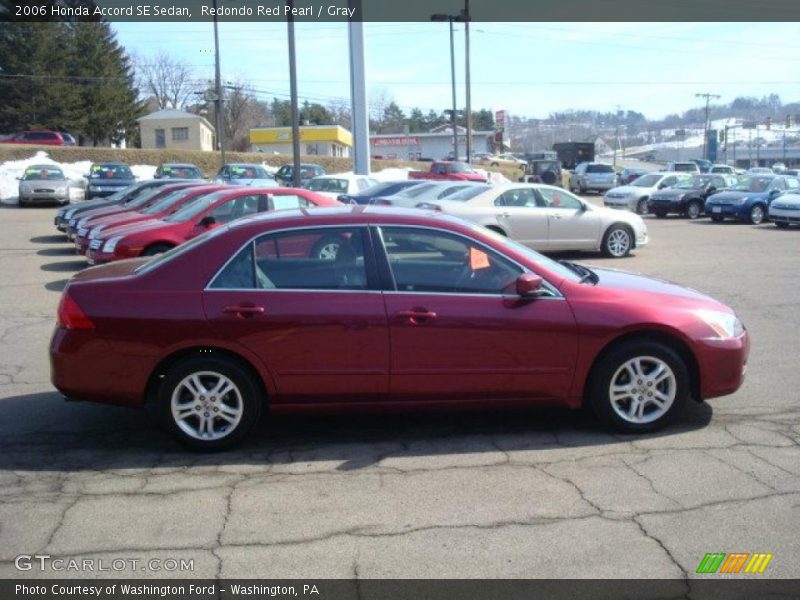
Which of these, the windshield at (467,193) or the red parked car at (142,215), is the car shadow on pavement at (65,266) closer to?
the red parked car at (142,215)

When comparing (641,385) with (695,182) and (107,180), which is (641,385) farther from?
(107,180)

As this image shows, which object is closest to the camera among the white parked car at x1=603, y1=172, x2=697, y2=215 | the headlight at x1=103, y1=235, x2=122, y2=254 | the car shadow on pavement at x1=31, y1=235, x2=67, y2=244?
the headlight at x1=103, y1=235, x2=122, y2=254

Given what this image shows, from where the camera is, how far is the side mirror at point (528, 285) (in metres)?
5.58

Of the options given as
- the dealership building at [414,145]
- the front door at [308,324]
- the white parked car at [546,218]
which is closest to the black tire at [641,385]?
the front door at [308,324]

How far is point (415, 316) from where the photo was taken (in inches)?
218

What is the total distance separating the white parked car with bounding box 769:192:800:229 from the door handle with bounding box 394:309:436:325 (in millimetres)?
21275

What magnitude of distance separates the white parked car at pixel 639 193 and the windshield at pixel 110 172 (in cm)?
1845

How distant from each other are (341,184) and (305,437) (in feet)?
58.2

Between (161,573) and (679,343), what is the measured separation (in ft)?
12.5

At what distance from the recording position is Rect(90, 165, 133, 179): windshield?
3077 cm

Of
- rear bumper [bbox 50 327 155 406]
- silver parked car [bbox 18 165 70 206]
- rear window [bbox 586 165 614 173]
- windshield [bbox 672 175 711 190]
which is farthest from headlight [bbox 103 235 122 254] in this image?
rear window [bbox 586 165 614 173]

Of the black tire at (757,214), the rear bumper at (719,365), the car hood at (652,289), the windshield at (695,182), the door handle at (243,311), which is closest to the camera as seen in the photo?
the door handle at (243,311)

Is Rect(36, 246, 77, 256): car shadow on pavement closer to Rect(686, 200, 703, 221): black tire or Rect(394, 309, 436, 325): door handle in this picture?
Rect(394, 309, 436, 325): door handle

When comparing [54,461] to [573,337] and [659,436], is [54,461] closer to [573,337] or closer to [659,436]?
[573,337]
